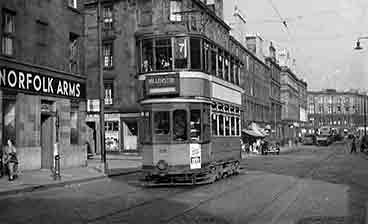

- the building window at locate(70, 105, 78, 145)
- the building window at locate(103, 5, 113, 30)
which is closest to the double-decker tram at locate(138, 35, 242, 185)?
the building window at locate(70, 105, 78, 145)

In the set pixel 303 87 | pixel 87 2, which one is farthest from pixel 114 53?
pixel 303 87

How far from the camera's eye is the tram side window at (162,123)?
18.2m

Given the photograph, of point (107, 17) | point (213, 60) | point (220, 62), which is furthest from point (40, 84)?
point (107, 17)

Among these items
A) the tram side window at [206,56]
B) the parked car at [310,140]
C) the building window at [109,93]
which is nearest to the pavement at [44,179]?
the tram side window at [206,56]

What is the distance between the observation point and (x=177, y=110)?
1819cm

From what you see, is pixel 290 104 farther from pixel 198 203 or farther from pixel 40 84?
pixel 198 203

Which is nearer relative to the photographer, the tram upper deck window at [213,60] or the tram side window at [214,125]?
the tram side window at [214,125]

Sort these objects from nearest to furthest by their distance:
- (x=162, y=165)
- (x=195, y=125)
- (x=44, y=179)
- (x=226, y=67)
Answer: (x=162, y=165), (x=195, y=125), (x=44, y=179), (x=226, y=67)

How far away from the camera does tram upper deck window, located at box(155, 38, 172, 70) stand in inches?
735

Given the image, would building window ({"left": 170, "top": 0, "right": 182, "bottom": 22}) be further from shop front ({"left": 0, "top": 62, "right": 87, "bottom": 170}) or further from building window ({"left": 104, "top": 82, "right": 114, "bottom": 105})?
shop front ({"left": 0, "top": 62, "right": 87, "bottom": 170})

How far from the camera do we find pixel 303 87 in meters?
137

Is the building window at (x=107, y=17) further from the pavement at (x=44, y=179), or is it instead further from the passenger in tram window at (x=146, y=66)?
the passenger in tram window at (x=146, y=66)

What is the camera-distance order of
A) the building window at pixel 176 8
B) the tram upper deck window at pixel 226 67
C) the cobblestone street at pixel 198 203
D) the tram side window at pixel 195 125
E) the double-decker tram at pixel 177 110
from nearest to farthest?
the cobblestone street at pixel 198 203
the double-decker tram at pixel 177 110
the tram side window at pixel 195 125
the tram upper deck window at pixel 226 67
the building window at pixel 176 8

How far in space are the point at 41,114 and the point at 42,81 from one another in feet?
5.70
